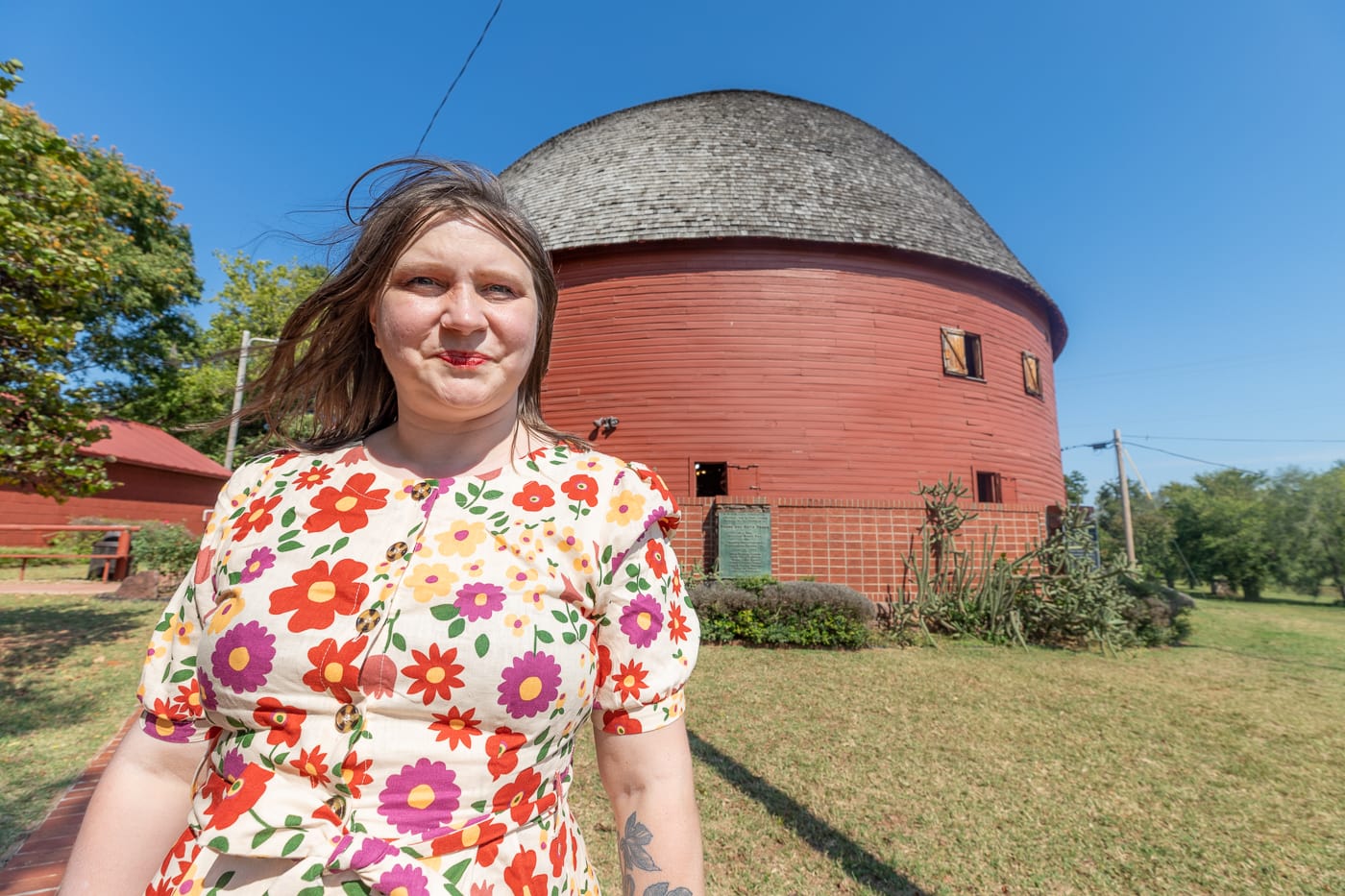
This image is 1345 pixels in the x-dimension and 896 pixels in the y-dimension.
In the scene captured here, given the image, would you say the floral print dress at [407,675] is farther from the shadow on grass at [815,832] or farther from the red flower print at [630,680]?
the shadow on grass at [815,832]

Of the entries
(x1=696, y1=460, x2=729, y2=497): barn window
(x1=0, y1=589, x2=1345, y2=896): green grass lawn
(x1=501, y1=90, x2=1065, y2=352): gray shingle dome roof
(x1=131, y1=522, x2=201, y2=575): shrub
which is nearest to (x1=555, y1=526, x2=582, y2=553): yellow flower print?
(x1=0, y1=589, x2=1345, y2=896): green grass lawn

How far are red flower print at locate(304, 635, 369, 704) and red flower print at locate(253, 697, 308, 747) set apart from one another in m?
0.06

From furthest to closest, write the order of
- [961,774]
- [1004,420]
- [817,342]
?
1. [1004,420]
2. [817,342]
3. [961,774]

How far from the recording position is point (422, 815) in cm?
97

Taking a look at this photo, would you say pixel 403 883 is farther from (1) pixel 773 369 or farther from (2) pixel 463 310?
(1) pixel 773 369

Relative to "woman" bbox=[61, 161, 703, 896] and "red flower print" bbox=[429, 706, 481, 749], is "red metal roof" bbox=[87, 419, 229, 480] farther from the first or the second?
"red flower print" bbox=[429, 706, 481, 749]

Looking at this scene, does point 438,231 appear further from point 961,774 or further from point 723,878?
point 961,774

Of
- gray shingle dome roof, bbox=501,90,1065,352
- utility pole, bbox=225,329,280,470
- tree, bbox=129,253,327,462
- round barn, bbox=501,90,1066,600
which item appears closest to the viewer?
utility pole, bbox=225,329,280,470

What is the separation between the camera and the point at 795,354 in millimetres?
12664

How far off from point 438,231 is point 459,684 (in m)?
0.89

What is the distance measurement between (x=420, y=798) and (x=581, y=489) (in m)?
0.58

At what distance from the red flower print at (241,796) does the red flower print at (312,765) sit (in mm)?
58

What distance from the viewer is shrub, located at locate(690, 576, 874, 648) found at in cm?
925

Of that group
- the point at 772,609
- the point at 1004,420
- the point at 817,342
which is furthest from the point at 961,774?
the point at 1004,420
